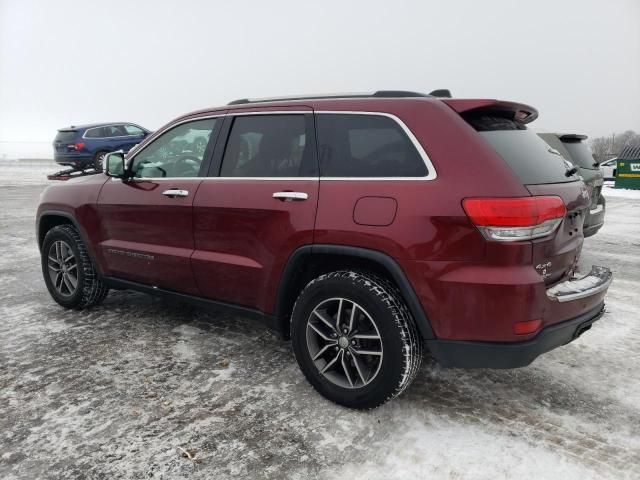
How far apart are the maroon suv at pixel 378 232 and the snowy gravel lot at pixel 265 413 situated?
1.04ft

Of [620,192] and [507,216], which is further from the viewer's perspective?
[620,192]

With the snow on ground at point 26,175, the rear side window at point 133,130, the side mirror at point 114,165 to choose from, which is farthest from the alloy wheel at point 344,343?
the snow on ground at point 26,175

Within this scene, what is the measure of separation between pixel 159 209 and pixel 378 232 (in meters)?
1.88

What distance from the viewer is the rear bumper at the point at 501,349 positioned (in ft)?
8.28

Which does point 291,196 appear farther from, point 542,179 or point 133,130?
point 133,130

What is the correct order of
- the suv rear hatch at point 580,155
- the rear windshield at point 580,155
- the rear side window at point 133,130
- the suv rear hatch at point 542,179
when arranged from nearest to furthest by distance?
the suv rear hatch at point 542,179, the suv rear hatch at point 580,155, the rear windshield at point 580,155, the rear side window at point 133,130

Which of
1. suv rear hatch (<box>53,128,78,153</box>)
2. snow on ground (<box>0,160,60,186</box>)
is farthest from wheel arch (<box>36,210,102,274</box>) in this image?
snow on ground (<box>0,160,60,186</box>)

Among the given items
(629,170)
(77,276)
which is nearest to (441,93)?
(77,276)

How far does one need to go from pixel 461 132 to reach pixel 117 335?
3014 mm

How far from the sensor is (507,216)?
2.45 metres

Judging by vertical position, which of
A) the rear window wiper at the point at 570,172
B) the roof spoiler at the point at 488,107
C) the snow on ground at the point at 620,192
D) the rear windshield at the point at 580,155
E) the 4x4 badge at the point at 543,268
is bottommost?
the snow on ground at the point at 620,192

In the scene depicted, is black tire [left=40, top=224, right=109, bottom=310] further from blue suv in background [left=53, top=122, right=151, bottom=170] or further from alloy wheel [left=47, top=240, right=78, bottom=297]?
blue suv in background [left=53, top=122, right=151, bottom=170]

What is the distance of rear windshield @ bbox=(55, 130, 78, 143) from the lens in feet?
56.6

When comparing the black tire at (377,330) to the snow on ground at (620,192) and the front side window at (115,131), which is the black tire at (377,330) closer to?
the snow on ground at (620,192)
